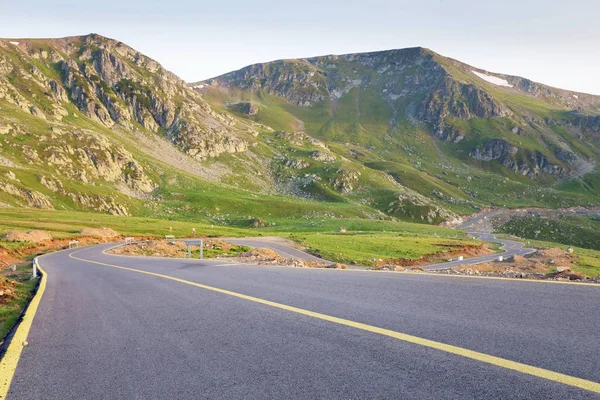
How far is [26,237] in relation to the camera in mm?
52906

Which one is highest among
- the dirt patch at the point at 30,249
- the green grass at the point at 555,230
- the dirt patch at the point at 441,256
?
the dirt patch at the point at 30,249

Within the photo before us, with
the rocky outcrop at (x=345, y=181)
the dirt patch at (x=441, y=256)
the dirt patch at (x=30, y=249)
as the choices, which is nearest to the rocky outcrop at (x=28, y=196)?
the dirt patch at (x=30, y=249)

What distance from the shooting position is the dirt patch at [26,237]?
5129 cm

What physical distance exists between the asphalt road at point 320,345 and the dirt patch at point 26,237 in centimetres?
5350

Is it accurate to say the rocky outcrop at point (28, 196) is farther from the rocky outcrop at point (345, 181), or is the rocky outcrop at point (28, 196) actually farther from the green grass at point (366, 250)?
the rocky outcrop at point (345, 181)

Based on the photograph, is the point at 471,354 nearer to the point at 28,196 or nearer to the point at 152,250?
the point at 152,250

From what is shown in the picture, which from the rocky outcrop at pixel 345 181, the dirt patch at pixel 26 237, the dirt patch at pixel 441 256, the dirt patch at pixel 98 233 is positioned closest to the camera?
the dirt patch at pixel 26 237

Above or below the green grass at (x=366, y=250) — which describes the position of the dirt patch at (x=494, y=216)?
below

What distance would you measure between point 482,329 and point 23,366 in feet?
25.3

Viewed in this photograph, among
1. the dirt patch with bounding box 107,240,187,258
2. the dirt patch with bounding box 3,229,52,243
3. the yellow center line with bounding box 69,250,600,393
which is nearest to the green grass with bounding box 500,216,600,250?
the dirt patch with bounding box 107,240,187,258

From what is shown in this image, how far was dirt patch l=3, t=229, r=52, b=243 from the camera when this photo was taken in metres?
51.3

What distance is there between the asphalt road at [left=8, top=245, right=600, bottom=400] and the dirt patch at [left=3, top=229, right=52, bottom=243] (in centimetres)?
5350

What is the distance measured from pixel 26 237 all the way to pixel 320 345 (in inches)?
2485

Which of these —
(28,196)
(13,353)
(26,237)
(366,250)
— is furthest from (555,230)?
(28,196)
